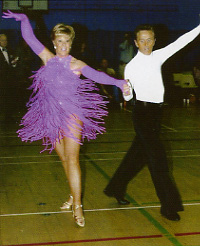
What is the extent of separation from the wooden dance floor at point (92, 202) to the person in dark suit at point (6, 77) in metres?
2.62

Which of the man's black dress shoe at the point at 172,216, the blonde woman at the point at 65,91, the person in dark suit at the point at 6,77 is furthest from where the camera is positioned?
the person in dark suit at the point at 6,77

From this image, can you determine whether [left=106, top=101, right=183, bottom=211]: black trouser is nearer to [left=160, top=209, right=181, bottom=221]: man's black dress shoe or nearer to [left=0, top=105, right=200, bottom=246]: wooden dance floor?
[left=160, top=209, right=181, bottom=221]: man's black dress shoe

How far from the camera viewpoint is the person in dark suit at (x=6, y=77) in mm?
10031

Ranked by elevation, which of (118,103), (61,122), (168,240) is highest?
(61,122)

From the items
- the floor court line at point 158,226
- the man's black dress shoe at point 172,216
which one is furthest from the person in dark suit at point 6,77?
the man's black dress shoe at point 172,216

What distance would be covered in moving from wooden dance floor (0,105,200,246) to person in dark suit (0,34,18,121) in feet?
8.60

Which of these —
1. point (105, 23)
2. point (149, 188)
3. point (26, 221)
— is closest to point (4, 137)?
point (149, 188)

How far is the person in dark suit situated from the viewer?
1003cm

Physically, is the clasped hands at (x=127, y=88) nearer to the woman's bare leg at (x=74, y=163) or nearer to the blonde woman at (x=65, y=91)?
the blonde woman at (x=65, y=91)

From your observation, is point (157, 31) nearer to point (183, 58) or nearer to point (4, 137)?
point (183, 58)

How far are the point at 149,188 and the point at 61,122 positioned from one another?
1.60 meters

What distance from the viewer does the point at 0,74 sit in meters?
10.2

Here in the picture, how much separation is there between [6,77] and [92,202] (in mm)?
6095

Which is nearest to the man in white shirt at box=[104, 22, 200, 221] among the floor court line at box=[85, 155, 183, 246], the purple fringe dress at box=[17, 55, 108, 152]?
the floor court line at box=[85, 155, 183, 246]
